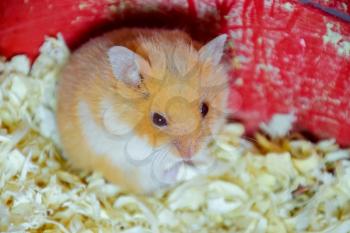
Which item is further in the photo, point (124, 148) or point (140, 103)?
point (124, 148)

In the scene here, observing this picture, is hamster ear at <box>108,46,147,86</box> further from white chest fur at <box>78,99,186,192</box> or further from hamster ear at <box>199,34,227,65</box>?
hamster ear at <box>199,34,227,65</box>

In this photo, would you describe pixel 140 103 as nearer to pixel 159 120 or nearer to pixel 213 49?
pixel 159 120

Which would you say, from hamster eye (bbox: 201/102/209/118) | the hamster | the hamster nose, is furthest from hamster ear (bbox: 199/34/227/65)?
the hamster nose

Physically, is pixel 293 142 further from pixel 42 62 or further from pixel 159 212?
pixel 42 62

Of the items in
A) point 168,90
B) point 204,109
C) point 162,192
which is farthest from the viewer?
point 162,192

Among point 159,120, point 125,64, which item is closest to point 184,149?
point 159,120

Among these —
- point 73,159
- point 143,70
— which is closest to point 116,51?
point 143,70

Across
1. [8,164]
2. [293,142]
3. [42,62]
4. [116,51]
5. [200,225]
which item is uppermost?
[116,51]

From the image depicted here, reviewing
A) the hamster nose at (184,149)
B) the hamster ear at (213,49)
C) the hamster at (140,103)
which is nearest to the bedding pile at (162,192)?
the hamster at (140,103)
